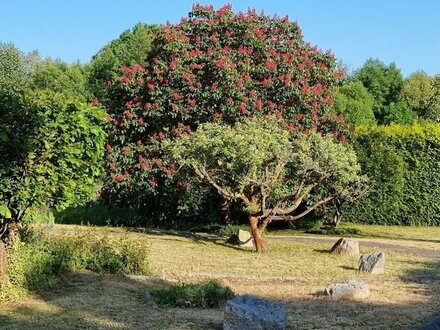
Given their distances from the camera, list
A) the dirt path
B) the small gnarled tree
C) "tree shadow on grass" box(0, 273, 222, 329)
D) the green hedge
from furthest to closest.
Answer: the green hedge, the dirt path, the small gnarled tree, "tree shadow on grass" box(0, 273, 222, 329)

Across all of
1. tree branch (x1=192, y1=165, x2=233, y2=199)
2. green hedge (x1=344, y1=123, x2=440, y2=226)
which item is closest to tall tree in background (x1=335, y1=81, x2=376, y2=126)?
green hedge (x1=344, y1=123, x2=440, y2=226)

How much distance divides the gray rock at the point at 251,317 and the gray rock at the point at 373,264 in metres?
4.99

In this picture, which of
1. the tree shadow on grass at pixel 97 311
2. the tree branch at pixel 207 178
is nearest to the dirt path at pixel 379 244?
the tree branch at pixel 207 178

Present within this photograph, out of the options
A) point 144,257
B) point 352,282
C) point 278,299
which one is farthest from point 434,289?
point 144,257

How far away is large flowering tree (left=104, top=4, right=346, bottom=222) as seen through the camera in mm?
17906

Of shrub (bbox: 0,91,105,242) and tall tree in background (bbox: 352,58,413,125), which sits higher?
tall tree in background (bbox: 352,58,413,125)

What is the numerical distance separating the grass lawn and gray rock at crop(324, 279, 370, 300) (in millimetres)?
151

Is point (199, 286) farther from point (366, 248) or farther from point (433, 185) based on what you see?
point (433, 185)

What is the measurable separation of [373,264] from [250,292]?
3.13 metres

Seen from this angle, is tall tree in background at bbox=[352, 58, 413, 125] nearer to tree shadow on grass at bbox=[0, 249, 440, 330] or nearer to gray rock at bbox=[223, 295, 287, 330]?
tree shadow on grass at bbox=[0, 249, 440, 330]

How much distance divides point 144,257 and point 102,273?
80 cm

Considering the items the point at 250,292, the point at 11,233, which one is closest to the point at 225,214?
the point at 250,292

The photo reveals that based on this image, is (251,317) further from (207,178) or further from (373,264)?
(207,178)

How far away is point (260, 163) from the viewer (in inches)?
503
